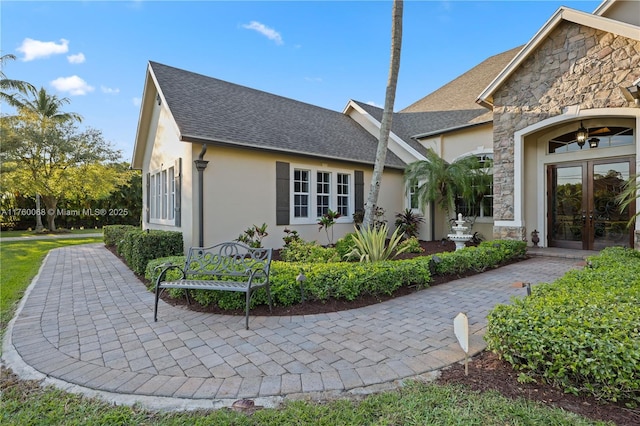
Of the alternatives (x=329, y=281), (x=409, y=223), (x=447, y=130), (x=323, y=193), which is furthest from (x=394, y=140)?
(x=329, y=281)

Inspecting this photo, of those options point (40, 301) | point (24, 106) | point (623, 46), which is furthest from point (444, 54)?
point (24, 106)

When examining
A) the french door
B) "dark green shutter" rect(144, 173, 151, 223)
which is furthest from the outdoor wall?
the french door

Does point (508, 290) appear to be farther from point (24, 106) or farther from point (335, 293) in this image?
point (24, 106)

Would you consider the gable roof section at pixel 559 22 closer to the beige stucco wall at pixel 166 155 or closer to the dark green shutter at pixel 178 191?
the beige stucco wall at pixel 166 155

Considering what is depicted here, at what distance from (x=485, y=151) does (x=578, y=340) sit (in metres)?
10.2

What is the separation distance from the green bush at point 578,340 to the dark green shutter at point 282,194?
6730mm

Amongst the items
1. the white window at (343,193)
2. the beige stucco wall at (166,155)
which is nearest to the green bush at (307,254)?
the beige stucco wall at (166,155)

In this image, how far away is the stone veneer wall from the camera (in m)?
7.21

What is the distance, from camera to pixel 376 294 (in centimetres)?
493

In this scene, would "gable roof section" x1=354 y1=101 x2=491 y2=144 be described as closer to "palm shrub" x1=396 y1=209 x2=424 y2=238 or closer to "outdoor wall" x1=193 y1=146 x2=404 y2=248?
"palm shrub" x1=396 y1=209 x2=424 y2=238

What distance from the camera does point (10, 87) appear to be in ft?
60.3

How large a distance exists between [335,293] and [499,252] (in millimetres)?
5009

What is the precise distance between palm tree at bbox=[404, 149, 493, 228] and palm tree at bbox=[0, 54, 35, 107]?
23165 millimetres

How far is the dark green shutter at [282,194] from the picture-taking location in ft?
29.2
